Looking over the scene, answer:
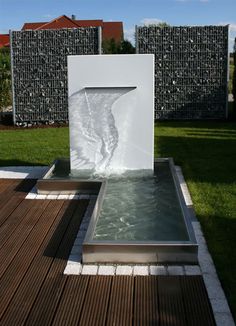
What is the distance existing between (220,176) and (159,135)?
3.88 meters

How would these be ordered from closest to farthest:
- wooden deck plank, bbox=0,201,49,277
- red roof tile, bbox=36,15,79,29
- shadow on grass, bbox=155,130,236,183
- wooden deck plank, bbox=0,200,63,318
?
wooden deck plank, bbox=0,200,63,318 < wooden deck plank, bbox=0,201,49,277 < shadow on grass, bbox=155,130,236,183 < red roof tile, bbox=36,15,79,29

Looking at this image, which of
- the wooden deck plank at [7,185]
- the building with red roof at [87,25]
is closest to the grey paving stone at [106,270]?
the wooden deck plank at [7,185]

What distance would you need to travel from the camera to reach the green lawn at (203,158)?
4.63 meters

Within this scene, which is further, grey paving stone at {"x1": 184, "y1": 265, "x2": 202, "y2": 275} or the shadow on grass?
the shadow on grass

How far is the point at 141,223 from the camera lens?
494 centimetres

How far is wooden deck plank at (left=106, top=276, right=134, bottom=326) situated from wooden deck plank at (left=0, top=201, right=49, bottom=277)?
1.01 metres

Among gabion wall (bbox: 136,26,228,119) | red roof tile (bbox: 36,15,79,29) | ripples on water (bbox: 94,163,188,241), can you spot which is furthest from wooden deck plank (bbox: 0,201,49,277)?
red roof tile (bbox: 36,15,79,29)

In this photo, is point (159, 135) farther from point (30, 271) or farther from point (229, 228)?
point (30, 271)

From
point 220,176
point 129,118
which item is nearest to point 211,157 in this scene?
point 220,176

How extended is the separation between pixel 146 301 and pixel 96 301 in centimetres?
37

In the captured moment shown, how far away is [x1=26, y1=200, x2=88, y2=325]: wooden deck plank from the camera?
3323 millimetres

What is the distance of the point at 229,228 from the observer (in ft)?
16.5

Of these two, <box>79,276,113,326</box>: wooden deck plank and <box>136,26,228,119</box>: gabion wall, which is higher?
<box>136,26,228,119</box>: gabion wall

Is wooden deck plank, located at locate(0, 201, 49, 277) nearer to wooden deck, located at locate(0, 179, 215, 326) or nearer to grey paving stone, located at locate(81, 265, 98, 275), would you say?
wooden deck, located at locate(0, 179, 215, 326)
